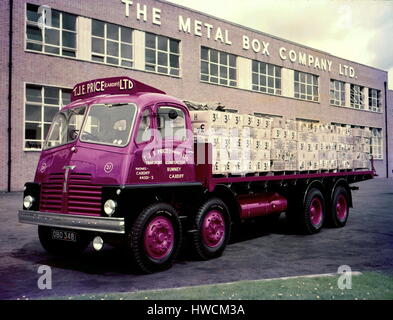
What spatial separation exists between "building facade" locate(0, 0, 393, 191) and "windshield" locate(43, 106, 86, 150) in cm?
1373

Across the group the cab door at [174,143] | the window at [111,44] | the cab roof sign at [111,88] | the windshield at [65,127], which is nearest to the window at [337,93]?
the window at [111,44]

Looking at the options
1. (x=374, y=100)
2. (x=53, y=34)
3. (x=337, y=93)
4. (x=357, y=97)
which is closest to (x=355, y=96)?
(x=357, y=97)

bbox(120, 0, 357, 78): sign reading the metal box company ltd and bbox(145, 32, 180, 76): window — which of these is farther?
bbox(145, 32, 180, 76): window

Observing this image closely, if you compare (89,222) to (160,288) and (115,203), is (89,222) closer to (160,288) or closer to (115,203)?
(115,203)

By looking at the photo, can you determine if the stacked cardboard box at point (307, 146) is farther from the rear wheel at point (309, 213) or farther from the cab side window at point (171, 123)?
the cab side window at point (171, 123)

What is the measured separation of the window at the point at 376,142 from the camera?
4369 cm

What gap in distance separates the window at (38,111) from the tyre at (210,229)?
1475 centimetres

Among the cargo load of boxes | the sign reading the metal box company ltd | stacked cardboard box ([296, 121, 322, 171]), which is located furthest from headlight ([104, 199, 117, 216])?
the sign reading the metal box company ltd

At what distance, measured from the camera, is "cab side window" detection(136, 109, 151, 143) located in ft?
22.6

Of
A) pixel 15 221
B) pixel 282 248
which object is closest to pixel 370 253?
pixel 282 248

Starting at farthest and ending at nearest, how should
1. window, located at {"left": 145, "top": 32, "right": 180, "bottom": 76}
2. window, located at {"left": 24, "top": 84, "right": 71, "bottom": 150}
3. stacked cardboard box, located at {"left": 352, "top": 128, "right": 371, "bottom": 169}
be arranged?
window, located at {"left": 145, "top": 32, "right": 180, "bottom": 76} → window, located at {"left": 24, "top": 84, "right": 71, "bottom": 150} → stacked cardboard box, located at {"left": 352, "top": 128, "right": 371, "bottom": 169}

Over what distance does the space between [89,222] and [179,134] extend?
2205mm

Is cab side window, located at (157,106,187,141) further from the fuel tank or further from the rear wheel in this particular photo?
the rear wheel

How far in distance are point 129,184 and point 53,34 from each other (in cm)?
1764
